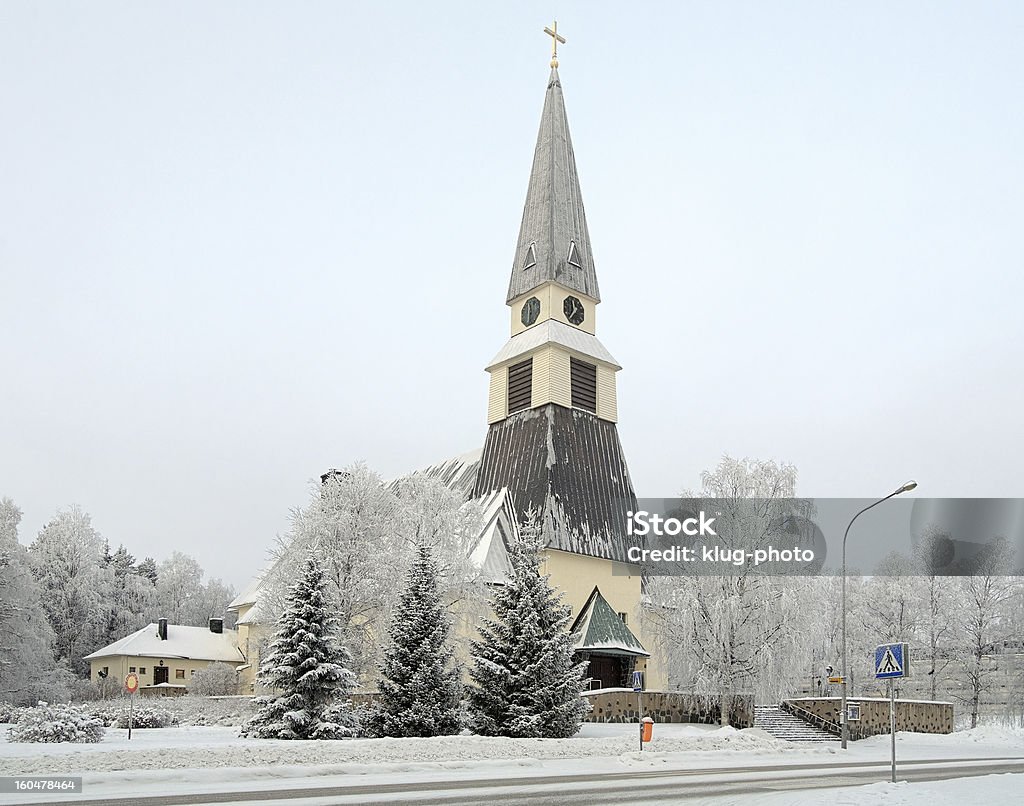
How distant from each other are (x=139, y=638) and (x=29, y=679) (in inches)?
814

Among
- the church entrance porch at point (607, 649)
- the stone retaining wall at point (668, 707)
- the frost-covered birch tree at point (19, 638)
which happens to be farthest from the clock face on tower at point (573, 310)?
the frost-covered birch tree at point (19, 638)

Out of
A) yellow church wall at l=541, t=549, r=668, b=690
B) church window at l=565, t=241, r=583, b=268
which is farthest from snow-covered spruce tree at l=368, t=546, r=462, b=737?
church window at l=565, t=241, r=583, b=268

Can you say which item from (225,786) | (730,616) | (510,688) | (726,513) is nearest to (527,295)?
(726,513)

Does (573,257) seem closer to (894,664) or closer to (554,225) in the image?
(554,225)

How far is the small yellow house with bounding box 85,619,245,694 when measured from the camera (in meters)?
57.9

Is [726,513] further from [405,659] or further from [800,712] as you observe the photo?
[405,659]

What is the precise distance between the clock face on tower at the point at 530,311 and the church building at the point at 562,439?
6 cm

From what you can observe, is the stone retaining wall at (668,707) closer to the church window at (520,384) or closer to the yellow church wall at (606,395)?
the yellow church wall at (606,395)

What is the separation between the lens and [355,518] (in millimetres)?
31969

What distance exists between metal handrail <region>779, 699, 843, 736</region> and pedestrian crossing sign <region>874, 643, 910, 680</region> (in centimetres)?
1818

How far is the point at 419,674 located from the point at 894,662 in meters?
12.3

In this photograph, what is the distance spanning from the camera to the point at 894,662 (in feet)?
54.7

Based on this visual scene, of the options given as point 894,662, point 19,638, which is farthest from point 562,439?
point 894,662

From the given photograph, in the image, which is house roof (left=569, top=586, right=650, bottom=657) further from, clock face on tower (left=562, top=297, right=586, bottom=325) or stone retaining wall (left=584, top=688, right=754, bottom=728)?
clock face on tower (left=562, top=297, right=586, bottom=325)
